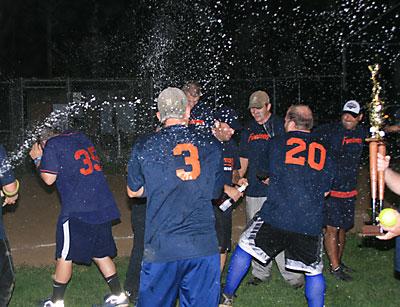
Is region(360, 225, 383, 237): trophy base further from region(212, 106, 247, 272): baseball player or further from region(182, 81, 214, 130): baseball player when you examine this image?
region(182, 81, 214, 130): baseball player

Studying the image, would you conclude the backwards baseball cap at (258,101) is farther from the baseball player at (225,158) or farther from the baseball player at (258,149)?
the baseball player at (225,158)

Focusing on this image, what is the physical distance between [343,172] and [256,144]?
1.16 m

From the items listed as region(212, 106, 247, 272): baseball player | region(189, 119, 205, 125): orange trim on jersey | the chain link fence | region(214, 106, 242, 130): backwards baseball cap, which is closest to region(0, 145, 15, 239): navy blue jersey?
region(189, 119, 205, 125): orange trim on jersey

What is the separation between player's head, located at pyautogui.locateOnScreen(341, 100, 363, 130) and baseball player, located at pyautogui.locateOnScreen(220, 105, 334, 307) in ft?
5.64

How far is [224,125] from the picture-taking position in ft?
20.4


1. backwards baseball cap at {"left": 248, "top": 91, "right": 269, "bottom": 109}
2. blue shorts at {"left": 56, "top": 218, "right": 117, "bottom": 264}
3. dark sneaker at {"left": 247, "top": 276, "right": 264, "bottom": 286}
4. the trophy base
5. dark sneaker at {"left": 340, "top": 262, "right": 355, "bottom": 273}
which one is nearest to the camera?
the trophy base

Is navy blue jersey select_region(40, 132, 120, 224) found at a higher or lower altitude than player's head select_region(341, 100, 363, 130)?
lower

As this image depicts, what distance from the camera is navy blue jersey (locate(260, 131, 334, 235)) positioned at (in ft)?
17.0

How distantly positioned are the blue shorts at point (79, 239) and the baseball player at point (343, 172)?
2.83 m

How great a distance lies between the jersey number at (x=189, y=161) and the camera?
14.0 feet

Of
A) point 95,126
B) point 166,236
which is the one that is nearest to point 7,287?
point 166,236

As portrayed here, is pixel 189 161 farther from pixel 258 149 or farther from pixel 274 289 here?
pixel 274 289

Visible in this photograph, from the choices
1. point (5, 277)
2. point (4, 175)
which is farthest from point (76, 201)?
point (5, 277)

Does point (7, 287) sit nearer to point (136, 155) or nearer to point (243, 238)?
point (136, 155)
